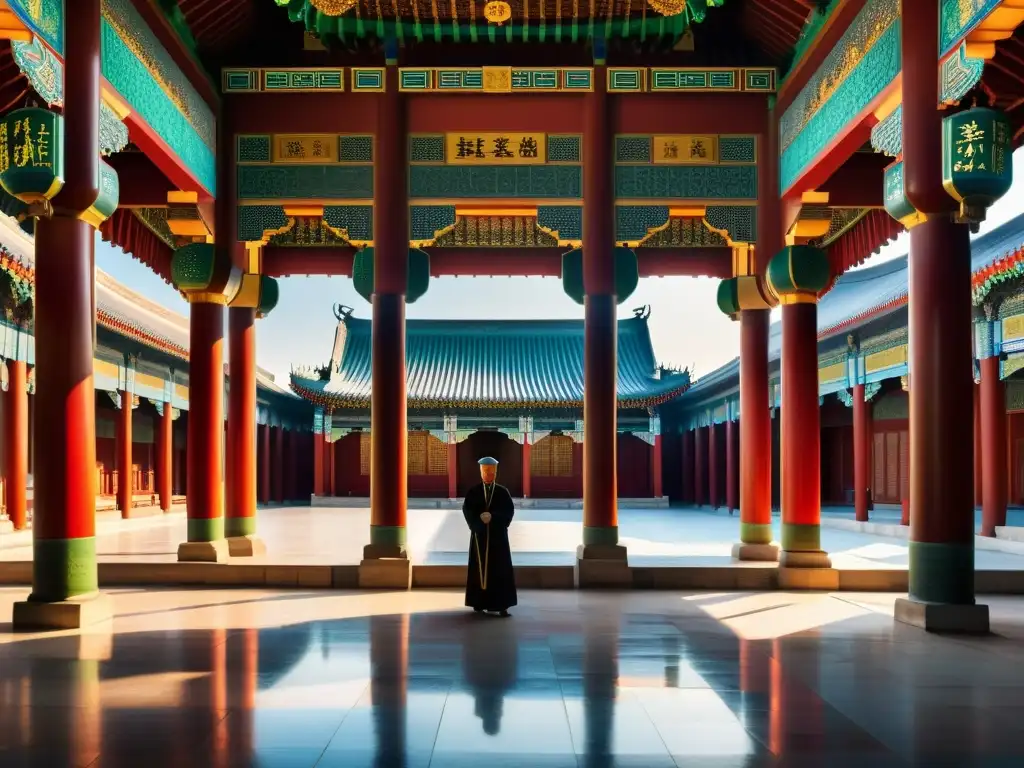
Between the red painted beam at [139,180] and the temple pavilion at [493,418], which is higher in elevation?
the red painted beam at [139,180]

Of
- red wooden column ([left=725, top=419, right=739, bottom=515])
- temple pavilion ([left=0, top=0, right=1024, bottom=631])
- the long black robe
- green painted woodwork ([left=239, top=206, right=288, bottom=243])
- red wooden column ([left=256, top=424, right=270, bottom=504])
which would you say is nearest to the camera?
the long black robe

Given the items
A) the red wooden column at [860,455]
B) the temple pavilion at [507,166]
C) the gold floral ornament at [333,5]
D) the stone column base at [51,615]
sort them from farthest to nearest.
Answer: the red wooden column at [860,455] → the temple pavilion at [507,166] → the gold floral ornament at [333,5] → the stone column base at [51,615]

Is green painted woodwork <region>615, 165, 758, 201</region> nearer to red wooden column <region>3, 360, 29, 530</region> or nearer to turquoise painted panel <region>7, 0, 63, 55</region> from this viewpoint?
turquoise painted panel <region>7, 0, 63, 55</region>

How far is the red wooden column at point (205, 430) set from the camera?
11.2 m

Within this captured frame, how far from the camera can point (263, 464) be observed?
3045 cm

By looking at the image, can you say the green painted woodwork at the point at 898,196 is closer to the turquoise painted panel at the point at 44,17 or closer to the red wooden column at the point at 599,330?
the red wooden column at the point at 599,330

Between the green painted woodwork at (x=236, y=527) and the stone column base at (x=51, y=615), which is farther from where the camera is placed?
the green painted woodwork at (x=236, y=527)

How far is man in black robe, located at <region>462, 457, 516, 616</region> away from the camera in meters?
8.80

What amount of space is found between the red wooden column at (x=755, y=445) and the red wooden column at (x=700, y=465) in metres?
17.2

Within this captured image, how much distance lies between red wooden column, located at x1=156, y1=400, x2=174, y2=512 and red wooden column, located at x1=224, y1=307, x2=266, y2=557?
12143mm

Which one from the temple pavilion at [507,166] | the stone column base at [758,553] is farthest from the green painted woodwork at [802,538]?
the stone column base at [758,553]

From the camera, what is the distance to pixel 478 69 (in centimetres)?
1106

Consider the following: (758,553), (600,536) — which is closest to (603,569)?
(600,536)

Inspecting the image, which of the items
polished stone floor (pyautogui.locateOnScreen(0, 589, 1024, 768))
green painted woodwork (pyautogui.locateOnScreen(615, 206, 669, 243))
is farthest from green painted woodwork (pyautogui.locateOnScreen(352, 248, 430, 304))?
polished stone floor (pyautogui.locateOnScreen(0, 589, 1024, 768))
